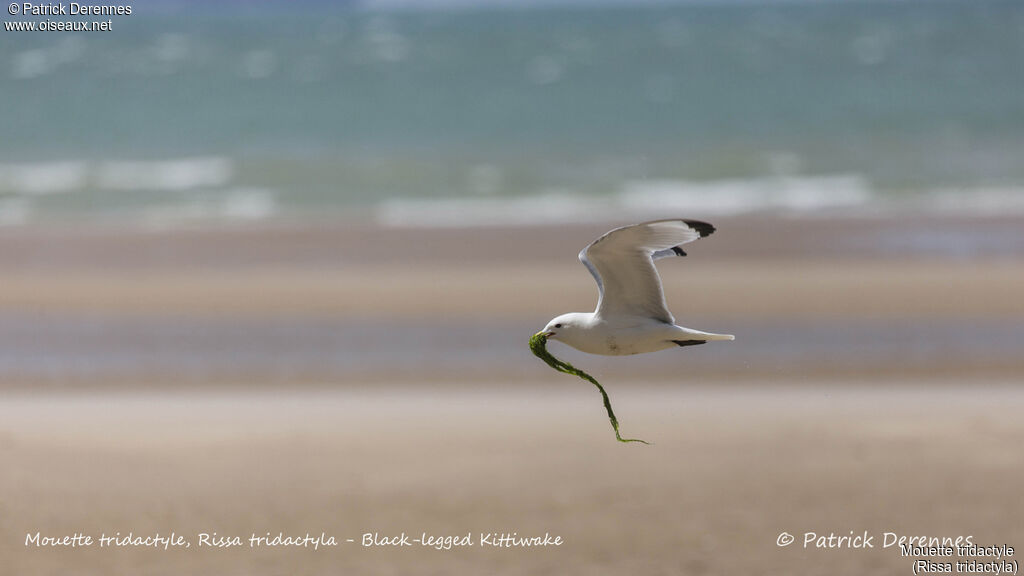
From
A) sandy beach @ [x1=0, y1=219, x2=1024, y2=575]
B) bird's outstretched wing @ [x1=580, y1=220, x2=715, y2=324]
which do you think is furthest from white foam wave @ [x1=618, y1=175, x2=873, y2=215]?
bird's outstretched wing @ [x1=580, y1=220, x2=715, y2=324]

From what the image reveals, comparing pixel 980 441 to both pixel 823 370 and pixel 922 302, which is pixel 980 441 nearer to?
pixel 823 370

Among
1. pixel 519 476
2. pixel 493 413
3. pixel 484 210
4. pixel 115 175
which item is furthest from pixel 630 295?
pixel 115 175

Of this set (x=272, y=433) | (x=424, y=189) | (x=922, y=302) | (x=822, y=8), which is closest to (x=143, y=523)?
(x=272, y=433)

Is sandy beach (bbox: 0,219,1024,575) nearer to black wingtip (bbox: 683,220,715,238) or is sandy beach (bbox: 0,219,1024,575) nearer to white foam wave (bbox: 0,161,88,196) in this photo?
black wingtip (bbox: 683,220,715,238)

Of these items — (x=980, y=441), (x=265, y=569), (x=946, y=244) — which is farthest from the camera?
(x=946, y=244)

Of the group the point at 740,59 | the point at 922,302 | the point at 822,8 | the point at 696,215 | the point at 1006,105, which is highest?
the point at 822,8

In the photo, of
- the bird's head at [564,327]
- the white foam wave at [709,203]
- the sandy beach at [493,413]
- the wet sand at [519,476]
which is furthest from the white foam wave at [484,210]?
the bird's head at [564,327]

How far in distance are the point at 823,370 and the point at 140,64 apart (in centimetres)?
1837

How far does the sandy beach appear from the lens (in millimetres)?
5516

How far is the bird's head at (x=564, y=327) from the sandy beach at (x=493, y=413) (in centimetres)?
232

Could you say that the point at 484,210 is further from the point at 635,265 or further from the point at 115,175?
the point at 635,265

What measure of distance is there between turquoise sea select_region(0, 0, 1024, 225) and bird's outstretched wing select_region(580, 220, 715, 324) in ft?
30.8

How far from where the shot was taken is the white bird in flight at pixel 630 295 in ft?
10.4

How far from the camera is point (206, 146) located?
17.8m
